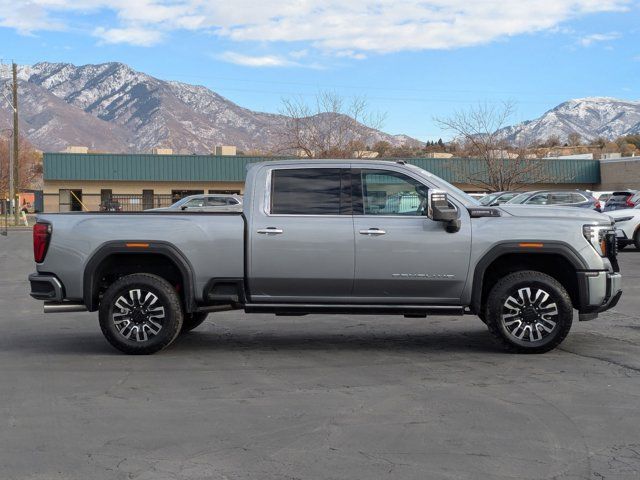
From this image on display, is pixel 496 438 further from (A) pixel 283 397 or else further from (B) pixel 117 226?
(B) pixel 117 226

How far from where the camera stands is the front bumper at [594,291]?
8.37 m

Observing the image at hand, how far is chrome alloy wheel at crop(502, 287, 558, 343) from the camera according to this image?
8.38 m

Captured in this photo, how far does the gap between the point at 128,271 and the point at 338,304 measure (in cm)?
244

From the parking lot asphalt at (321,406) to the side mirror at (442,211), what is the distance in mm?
1459

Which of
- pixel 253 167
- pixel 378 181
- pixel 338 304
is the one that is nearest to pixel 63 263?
pixel 253 167

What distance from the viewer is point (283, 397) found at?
682 centimetres

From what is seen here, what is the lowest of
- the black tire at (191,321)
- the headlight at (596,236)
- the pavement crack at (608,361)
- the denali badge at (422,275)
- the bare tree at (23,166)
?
the pavement crack at (608,361)

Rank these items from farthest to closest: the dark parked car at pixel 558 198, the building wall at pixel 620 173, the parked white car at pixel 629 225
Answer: the building wall at pixel 620 173
the dark parked car at pixel 558 198
the parked white car at pixel 629 225

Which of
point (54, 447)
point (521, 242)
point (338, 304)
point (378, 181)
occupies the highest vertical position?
point (378, 181)

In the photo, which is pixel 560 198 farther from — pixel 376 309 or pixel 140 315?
pixel 140 315

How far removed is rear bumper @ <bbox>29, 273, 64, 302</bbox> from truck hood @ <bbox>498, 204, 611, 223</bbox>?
16.1ft

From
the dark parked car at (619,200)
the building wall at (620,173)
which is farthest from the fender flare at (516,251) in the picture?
the building wall at (620,173)

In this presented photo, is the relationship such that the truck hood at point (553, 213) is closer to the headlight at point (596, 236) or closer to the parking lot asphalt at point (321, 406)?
the headlight at point (596, 236)

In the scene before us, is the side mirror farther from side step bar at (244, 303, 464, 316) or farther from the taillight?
the taillight
